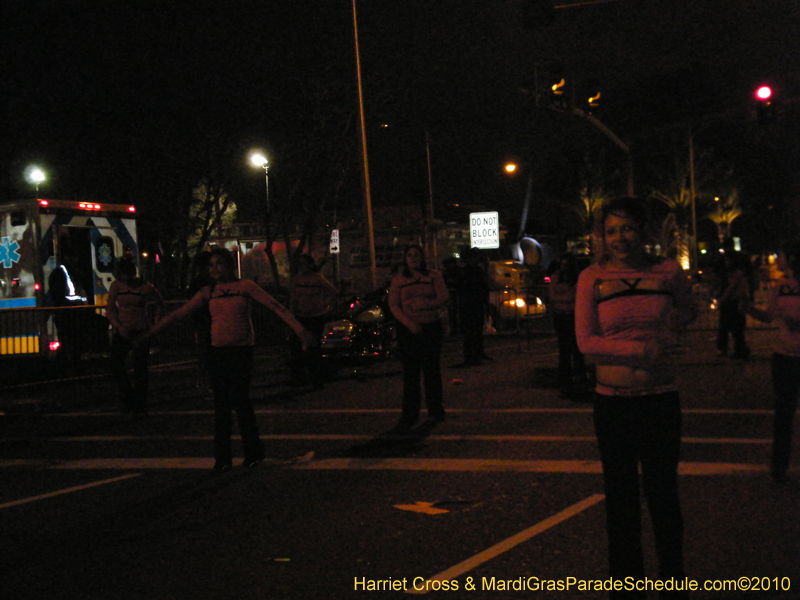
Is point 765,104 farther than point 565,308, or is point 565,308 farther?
point 765,104

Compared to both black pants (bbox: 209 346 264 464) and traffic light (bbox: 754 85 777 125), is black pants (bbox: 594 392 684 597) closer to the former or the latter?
black pants (bbox: 209 346 264 464)

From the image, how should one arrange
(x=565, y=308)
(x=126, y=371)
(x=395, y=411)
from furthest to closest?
(x=565, y=308)
(x=126, y=371)
(x=395, y=411)

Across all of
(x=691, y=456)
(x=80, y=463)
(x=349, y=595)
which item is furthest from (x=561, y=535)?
(x=80, y=463)

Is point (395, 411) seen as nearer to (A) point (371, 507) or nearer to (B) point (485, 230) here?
(A) point (371, 507)

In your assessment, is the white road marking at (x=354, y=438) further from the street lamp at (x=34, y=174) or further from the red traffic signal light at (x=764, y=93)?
the street lamp at (x=34, y=174)

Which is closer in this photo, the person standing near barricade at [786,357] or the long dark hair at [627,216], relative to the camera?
the long dark hair at [627,216]

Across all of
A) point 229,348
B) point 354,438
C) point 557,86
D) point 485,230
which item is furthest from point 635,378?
point 485,230

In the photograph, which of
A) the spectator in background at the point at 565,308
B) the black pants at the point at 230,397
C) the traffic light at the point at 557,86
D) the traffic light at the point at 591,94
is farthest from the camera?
the traffic light at the point at 591,94

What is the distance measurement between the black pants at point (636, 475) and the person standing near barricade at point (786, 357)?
2.89 meters

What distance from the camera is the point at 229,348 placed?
25.5 feet

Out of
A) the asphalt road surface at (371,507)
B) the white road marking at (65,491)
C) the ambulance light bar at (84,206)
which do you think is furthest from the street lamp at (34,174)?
the white road marking at (65,491)

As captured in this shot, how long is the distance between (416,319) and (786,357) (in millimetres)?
4082

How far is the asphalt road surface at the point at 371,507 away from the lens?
4.79 m

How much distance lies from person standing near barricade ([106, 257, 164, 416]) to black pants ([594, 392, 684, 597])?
7931 millimetres
